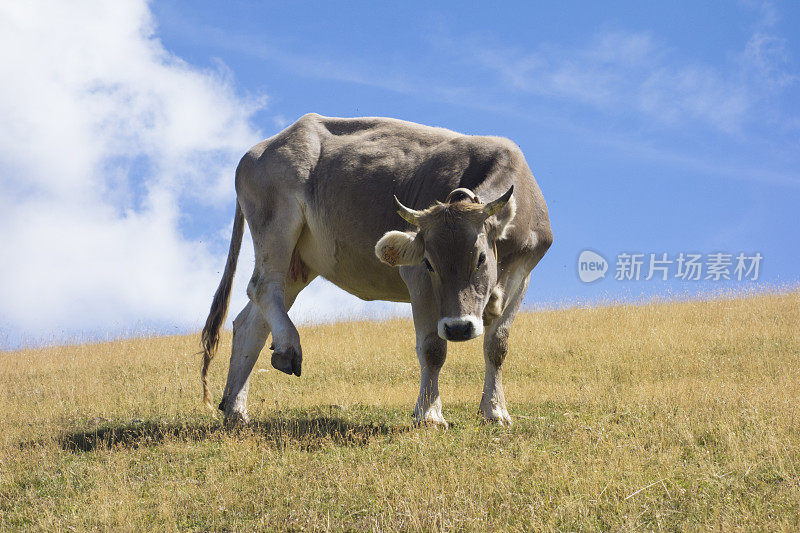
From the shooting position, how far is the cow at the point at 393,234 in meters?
7.96

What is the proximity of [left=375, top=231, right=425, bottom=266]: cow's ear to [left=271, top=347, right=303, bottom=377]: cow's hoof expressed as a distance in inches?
79.7

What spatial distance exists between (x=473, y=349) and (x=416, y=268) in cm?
902

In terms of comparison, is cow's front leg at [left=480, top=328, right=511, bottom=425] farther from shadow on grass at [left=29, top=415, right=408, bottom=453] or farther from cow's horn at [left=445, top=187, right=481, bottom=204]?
cow's horn at [left=445, top=187, right=481, bottom=204]

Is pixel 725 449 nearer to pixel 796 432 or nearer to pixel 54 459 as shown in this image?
pixel 796 432

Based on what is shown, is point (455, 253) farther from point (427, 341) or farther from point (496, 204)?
point (427, 341)

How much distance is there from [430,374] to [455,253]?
1.76m

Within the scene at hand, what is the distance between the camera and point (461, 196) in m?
8.37

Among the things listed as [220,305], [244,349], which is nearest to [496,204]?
[244,349]

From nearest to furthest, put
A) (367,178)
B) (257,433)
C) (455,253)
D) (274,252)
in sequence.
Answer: (455,253) < (257,433) < (367,178) < (274,252)

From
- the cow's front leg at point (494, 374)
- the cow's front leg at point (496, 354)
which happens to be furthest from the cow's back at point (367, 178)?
the cow's front leg at point (494, 374)

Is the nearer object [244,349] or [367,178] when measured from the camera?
[367,178]

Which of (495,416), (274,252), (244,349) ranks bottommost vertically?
(495,416)

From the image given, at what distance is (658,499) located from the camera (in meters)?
6.04

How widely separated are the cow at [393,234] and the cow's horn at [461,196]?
0.06ft
